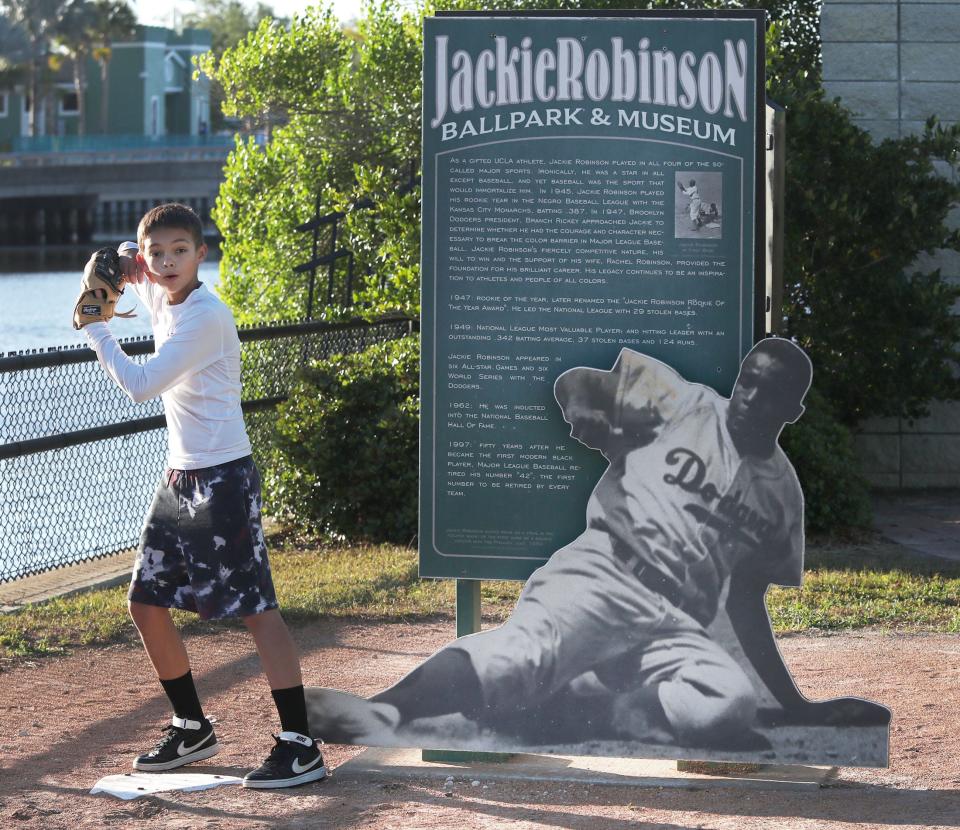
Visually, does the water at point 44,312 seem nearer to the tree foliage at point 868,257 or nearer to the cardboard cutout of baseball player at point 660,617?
the tree foliage at point 868,257

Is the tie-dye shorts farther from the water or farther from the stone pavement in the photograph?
the water

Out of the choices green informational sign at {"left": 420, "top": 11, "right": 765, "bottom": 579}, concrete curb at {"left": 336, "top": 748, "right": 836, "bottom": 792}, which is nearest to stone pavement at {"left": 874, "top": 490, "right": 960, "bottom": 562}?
concrete curb at {"left": 336, "top": 748, "right": 836, "bottom": 792}

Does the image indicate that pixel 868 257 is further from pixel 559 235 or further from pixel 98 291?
pixel 98 291

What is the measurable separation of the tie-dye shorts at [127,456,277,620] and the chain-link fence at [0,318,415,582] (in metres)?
3.23

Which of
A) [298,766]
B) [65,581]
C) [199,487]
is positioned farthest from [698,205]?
[65,581]

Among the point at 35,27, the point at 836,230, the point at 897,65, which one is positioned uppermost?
the point at 35,27

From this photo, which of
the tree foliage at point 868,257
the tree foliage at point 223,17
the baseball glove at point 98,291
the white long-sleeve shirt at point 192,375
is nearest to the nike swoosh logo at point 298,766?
the white long-sleeve shirt at point 192,375

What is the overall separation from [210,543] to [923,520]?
614 cm

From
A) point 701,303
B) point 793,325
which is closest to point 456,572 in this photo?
point 701,303

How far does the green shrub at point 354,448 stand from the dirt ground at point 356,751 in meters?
2.07

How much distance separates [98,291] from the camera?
4.66 m

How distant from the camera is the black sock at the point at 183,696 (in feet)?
16.3

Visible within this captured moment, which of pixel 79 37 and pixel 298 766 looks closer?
pixel 298 766

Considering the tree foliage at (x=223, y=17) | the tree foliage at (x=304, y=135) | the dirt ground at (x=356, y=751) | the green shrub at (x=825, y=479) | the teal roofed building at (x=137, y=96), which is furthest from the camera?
the tree foliage at (x=223, y=17)
